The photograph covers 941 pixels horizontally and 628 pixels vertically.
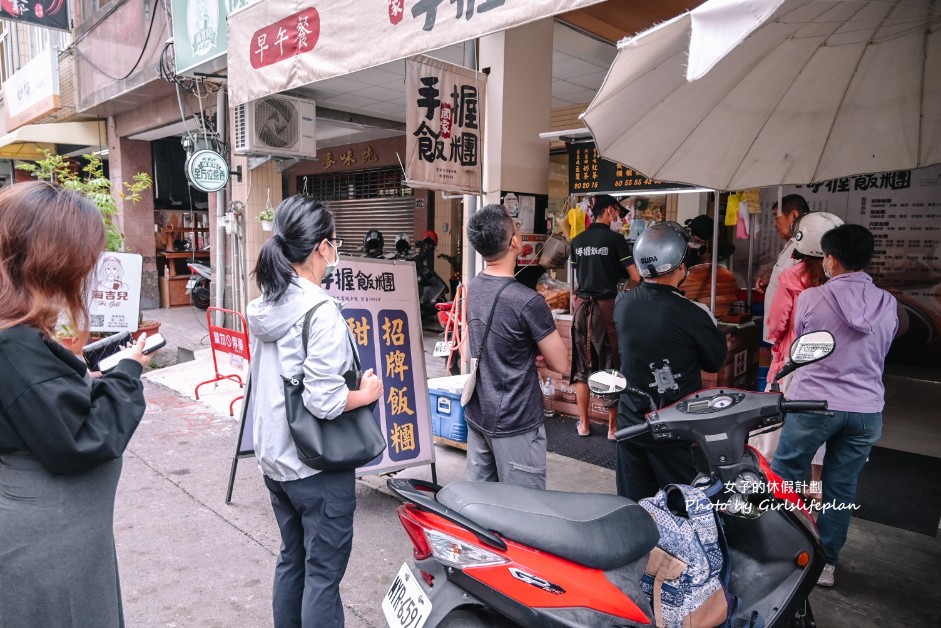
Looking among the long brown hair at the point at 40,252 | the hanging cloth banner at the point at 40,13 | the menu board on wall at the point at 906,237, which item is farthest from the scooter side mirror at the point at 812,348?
the hanging cloth banner at the point at 40,13

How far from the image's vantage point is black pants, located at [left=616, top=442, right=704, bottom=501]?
2.62m

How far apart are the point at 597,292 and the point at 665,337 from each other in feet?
9.27

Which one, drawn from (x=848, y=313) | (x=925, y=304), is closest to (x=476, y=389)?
(x=848, y=313)

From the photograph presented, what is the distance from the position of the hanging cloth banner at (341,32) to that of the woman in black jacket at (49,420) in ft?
7.26

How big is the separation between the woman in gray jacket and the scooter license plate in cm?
37

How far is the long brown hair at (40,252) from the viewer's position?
1.57 m

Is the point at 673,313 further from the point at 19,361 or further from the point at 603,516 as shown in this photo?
the point at 19,361

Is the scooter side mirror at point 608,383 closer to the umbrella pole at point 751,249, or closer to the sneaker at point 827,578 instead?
the sneaker at point 827,578

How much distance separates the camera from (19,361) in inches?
60.0

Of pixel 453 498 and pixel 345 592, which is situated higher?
pixel 453 498

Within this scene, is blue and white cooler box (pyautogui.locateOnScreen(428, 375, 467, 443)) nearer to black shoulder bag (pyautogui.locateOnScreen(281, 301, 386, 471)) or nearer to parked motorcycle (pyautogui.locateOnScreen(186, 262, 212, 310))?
black shoulder bag (pyautogui.locateOnScreen(281, 301, 386, 471))

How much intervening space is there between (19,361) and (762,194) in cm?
881

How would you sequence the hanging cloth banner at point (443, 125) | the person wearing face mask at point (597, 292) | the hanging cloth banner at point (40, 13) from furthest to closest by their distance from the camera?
1. the hanging cloth banner at point (40, 13)
2. the person wearing face mask at point (597, 292)
3. the hanging cloth banner at point (443, 125)

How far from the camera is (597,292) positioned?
5.45m
